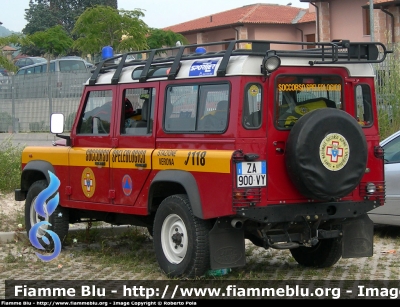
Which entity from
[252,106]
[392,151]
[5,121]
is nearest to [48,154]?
[252,106]

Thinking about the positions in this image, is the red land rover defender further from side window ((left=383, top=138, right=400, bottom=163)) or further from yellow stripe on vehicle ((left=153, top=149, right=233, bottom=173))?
side window ((left=383, top=138, right=400, bottom=163))

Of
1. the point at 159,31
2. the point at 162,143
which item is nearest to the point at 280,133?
the point at 162,143

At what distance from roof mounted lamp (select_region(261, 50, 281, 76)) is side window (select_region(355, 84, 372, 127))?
112 cm

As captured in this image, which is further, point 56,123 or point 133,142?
point 56,123

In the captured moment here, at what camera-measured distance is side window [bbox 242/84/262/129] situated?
24.0ft

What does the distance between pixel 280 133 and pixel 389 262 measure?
7.92 feet

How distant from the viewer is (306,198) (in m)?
7.51

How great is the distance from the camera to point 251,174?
23.6 ft

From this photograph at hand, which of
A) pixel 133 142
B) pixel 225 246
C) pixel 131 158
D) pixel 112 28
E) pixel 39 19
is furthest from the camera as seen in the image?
pixel 39 19

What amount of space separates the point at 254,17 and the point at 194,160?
4605 centimetres

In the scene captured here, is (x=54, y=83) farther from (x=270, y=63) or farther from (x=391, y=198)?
(x=270, y=63)

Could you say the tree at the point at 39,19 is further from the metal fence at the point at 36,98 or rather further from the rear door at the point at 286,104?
the rear door at the point at 286,104

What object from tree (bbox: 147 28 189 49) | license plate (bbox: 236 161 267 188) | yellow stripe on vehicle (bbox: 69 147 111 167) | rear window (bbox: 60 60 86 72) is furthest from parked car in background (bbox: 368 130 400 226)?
tree (bbox: 147 28 189 49)

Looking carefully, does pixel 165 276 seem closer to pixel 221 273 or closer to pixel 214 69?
pixel 221 273
